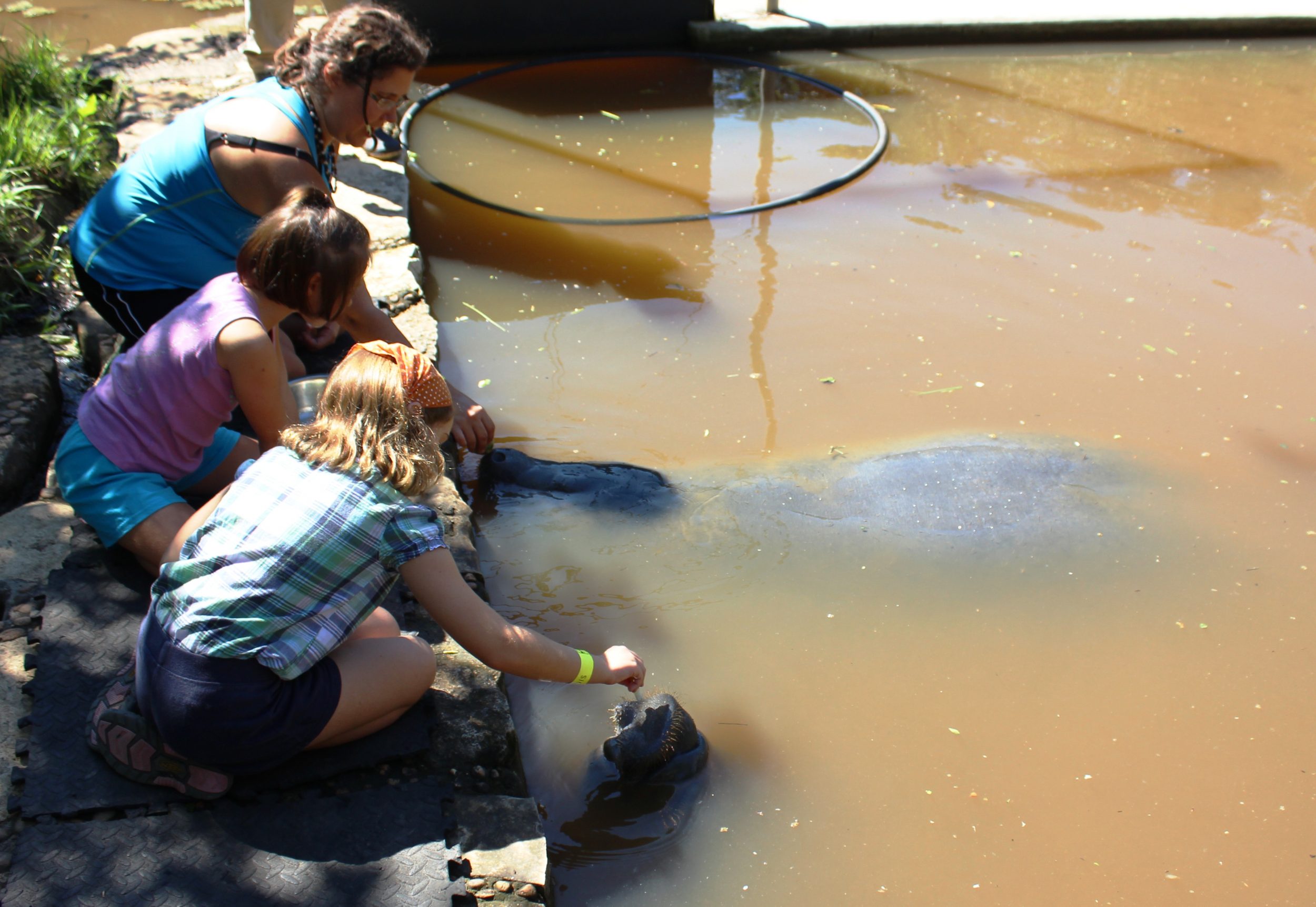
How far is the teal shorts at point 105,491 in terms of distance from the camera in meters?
2.58

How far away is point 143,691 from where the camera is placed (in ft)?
6.92

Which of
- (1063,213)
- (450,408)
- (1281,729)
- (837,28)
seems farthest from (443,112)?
(1281,729)

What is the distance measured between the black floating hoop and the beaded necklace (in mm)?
2315

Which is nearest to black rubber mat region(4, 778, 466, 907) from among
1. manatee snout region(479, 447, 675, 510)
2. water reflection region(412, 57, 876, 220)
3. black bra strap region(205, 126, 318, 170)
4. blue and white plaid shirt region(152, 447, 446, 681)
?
blue and white plaid shirt region(152, 447, 446, 681)

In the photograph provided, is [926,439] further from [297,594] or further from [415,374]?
[297,594]

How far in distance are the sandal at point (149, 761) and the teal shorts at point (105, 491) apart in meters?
0.60

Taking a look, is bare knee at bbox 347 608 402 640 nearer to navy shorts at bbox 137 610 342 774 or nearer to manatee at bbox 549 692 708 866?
navy shorts at bbox 137 610 342 774

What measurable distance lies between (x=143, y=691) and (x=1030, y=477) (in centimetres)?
307

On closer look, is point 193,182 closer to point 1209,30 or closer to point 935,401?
point 935,401

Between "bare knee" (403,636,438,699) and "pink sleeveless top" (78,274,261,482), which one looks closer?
"bare knee" (403,636,438,699)

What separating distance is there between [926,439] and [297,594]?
2.79m

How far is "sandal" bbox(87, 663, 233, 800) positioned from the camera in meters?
2.14

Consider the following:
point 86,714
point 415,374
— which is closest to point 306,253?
point 415,374

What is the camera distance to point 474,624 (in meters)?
2.14
